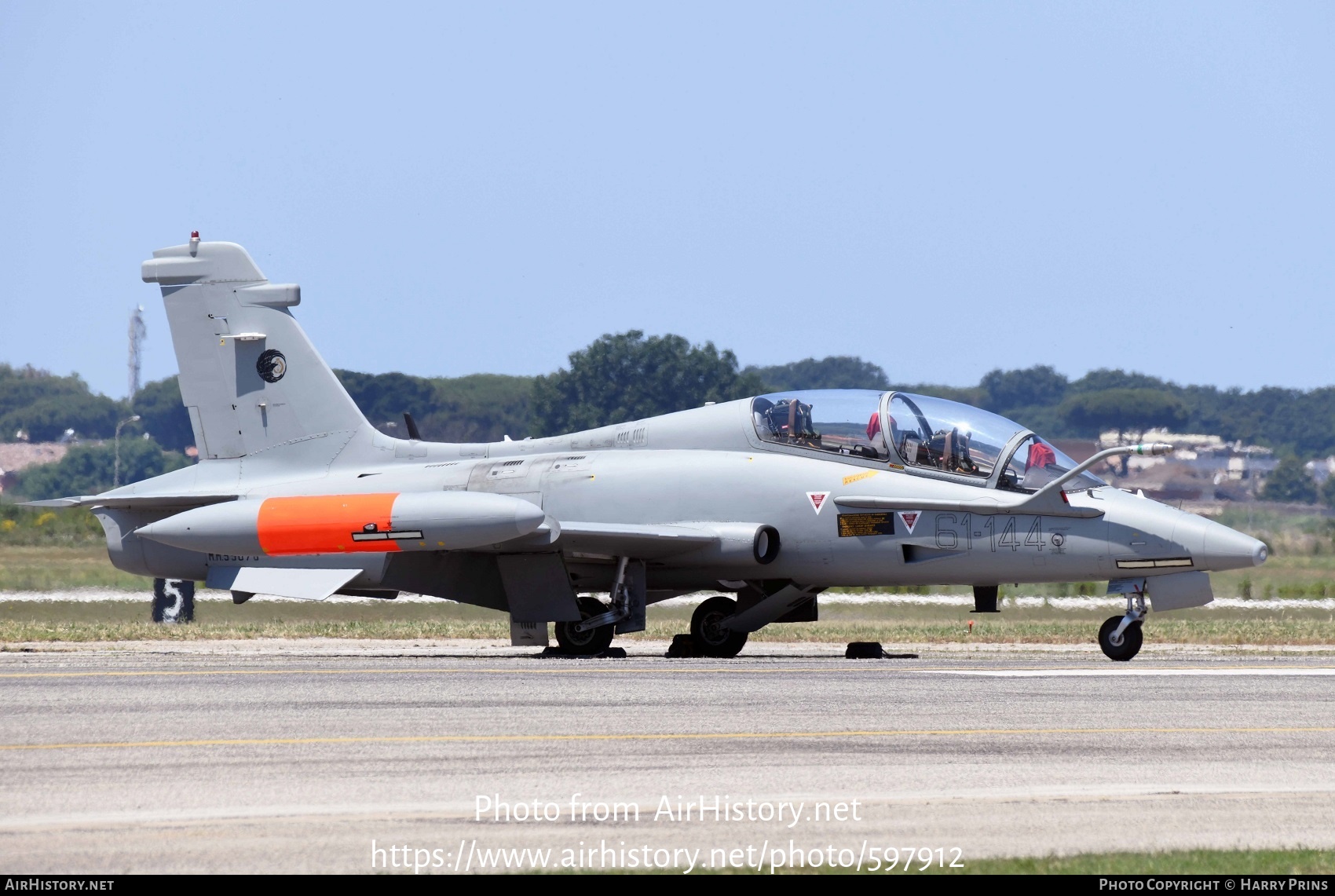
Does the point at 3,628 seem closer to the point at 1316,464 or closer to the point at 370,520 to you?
the point at 370,520

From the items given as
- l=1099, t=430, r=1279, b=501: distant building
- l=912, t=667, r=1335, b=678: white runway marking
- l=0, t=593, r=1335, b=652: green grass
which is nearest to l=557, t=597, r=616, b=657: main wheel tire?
l=912, t=667, r=1335, b=678: white runway marking

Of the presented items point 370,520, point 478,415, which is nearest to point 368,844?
point 370,520

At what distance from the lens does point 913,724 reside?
11320mm

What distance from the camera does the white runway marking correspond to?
1546cm

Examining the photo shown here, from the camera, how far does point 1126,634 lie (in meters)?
17.8

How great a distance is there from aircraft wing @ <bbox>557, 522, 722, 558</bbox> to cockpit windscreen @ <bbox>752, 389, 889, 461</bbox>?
1.44 metres

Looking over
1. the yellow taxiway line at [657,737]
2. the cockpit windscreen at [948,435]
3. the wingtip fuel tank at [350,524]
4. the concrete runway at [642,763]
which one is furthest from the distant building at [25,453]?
the yellow taxiway line at [657,737]

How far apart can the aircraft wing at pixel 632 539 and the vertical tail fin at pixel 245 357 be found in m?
4.83

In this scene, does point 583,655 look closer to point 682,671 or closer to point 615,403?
point 682,671

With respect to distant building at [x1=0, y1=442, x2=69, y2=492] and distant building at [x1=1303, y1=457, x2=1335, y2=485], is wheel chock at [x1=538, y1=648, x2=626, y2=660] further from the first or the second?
distant building at [x1=0, y1=442, x2=69, y2=492]

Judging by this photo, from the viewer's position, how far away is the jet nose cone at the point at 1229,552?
1717cm

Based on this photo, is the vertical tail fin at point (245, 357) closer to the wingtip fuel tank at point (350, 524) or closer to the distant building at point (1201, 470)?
the wingtip fuel tank at point (350, 524)
